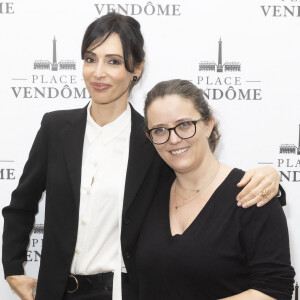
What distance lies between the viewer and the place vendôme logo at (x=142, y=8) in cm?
207

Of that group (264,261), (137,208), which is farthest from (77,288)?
(264,261)

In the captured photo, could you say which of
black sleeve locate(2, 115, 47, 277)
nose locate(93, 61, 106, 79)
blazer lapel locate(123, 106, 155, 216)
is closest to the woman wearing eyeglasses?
blazer lapel locate(123, 106, 155, 216)

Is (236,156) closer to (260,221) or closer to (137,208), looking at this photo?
(137,208)

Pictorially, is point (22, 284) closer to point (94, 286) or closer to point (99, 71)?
point (94, 286)

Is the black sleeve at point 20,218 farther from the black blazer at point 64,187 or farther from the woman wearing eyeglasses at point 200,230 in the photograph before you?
the woman wearing eyeglasses at point 200,230

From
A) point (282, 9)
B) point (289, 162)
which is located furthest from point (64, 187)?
point (282, 9)

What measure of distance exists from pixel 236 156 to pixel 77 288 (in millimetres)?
982

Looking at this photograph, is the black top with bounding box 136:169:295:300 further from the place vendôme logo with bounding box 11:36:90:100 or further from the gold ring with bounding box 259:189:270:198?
the place vendôme logo with bounding box 11:36:90:100

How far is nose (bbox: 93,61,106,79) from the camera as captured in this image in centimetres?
154

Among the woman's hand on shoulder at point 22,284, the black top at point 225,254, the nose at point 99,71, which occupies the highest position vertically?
the nose at point 99,71

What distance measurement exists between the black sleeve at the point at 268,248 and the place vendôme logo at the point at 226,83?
0.97 meters

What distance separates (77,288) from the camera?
5.06 feet

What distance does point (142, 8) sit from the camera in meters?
2.08

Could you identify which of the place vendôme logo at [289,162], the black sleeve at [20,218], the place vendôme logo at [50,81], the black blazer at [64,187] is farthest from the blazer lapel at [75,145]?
the place vendôme logo at [289,162]
